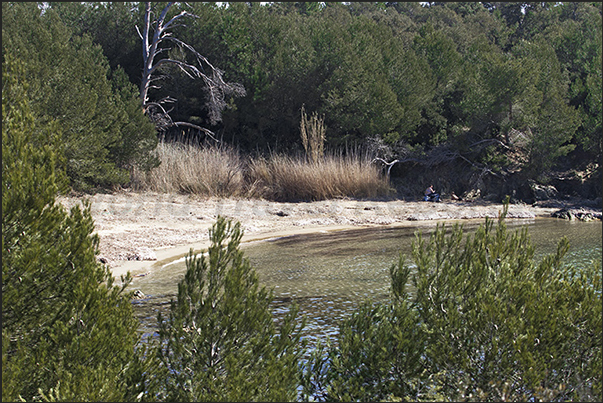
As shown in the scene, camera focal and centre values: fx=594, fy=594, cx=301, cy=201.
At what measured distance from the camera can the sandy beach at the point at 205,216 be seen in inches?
390

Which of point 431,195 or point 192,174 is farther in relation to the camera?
point 431,195

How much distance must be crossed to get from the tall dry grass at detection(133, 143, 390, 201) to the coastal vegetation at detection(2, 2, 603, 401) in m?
0.06

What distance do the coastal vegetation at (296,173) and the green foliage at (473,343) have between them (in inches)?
0.5

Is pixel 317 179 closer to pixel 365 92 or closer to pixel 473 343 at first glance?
pixel 365 92

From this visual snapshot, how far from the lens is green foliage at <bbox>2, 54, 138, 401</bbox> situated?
3.20 m

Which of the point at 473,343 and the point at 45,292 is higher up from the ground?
the point at 45,292

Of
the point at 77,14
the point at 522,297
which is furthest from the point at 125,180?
the point at 522,297

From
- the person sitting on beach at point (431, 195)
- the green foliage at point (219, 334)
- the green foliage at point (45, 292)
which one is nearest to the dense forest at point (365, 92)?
the person sitting on beach at point (431, 195)

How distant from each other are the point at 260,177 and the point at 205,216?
15.6 ft

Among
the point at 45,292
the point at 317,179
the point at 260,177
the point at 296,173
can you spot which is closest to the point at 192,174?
the point at 260,177

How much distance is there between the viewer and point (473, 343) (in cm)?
362

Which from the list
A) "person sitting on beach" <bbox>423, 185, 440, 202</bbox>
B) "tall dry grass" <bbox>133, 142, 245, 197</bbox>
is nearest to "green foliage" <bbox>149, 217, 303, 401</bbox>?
"tall dry grass" <bbox>133, 142, 245, 197</bbox>

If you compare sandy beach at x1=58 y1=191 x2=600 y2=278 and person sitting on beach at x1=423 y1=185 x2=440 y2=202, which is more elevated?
person sitting on beach at x1=423 y1=185 x2=440 y2=202

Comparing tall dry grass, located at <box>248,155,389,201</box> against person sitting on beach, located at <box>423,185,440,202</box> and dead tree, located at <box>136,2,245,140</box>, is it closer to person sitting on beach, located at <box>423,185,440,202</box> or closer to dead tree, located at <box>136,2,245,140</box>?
person sitting on beach, located at <box>423,185,440,202</box>
